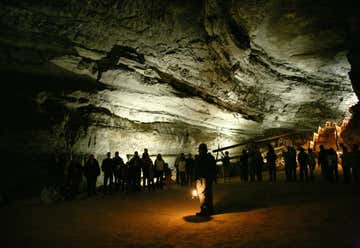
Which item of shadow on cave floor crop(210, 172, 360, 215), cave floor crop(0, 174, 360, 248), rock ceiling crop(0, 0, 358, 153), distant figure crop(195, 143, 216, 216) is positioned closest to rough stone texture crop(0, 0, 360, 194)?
rock ceiling crop(0, 0, 358, 153)

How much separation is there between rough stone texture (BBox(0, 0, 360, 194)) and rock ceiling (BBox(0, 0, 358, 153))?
5 cm

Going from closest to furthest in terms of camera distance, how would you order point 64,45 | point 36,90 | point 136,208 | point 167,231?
point 167,231
point 136,208
point 64,45
point 36,90

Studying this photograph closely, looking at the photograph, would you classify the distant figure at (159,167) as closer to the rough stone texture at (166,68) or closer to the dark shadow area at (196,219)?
the rough stone texture at (166,68)

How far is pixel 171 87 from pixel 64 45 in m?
5.62

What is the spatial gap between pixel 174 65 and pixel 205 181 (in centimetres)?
792

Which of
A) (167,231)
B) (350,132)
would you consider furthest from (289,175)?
(167,231)

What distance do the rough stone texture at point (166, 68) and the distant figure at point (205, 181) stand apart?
6.06m

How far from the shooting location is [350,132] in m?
12.8

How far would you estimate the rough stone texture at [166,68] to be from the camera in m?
10.8

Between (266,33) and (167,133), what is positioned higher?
(266,33)

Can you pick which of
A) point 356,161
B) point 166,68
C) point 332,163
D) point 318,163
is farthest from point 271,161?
point 166,68

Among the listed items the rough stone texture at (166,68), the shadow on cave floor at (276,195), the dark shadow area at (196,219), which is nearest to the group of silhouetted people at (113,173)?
the shadow on cave floor at (276,195)

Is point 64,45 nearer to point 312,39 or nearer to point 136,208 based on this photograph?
point 136,208

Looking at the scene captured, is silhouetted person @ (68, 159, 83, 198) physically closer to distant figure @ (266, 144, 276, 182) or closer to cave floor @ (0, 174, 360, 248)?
cave floor @ (0, 174, 360, 248)
